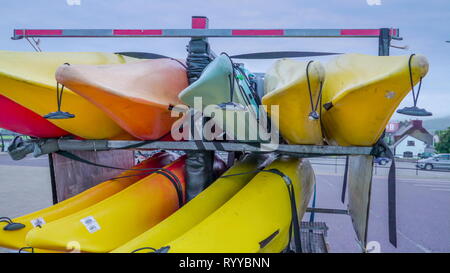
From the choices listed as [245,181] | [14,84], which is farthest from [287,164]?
[14,84]

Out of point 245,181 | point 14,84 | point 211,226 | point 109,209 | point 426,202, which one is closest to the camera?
point 211,226

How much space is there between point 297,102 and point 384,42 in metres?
0.66

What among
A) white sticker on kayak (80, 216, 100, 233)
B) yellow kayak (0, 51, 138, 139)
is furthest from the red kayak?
white sticker on kayak (80, 216, 100, 233)

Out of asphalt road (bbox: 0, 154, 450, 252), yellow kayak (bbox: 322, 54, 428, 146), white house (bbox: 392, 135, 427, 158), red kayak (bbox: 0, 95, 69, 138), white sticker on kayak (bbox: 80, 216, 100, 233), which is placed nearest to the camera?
yellow kayak (bbox: 322, 54, 428, 146)

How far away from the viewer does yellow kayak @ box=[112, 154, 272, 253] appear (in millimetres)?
1371

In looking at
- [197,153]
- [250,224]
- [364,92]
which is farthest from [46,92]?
[364,92]

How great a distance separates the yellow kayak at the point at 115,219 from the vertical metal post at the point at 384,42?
1.36 metres

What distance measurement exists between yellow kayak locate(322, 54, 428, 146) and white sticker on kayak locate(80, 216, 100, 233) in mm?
1240

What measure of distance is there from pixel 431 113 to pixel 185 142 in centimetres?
113

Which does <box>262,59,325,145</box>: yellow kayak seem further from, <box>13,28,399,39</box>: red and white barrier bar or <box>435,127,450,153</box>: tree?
<box>435,127,450,153</box>: tree

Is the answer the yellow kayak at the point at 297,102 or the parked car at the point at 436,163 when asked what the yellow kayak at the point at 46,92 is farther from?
the parked car at the point at 436,163

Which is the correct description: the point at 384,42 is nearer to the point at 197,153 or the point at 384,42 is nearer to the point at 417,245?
Answer: the point at 197,153
